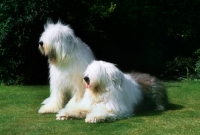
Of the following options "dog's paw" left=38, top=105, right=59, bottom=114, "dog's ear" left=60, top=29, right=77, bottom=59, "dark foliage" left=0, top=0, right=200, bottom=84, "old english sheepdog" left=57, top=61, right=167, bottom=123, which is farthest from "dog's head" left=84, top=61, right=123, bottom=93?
"dark foliage" left=0, top=0, right=200, bottom=84

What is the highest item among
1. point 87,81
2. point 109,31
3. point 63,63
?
point 109,31

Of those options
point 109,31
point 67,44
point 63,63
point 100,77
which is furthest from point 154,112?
point 109,31

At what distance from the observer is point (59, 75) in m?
7.77

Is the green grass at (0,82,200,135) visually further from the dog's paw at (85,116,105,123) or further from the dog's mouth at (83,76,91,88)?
the dog's mouth at (83,76,91,88)

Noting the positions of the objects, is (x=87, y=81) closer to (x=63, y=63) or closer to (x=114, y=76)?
(x=114, y=76)

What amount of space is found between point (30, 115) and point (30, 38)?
467 centimetres

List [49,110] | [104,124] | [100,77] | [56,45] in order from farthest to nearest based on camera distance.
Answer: [49,110], [56,45], [100,77], [104,124]

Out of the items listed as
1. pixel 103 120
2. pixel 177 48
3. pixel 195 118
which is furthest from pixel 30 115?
pixel 177 48

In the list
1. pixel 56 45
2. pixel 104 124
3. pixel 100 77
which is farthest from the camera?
pixel 56 45

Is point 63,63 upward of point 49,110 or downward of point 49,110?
upward

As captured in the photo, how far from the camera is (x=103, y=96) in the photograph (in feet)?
23.5

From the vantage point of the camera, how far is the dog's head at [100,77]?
7.08 meters

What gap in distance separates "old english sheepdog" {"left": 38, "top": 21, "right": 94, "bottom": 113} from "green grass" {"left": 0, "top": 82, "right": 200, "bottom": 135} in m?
0.46

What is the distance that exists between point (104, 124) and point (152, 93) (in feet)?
4.94
